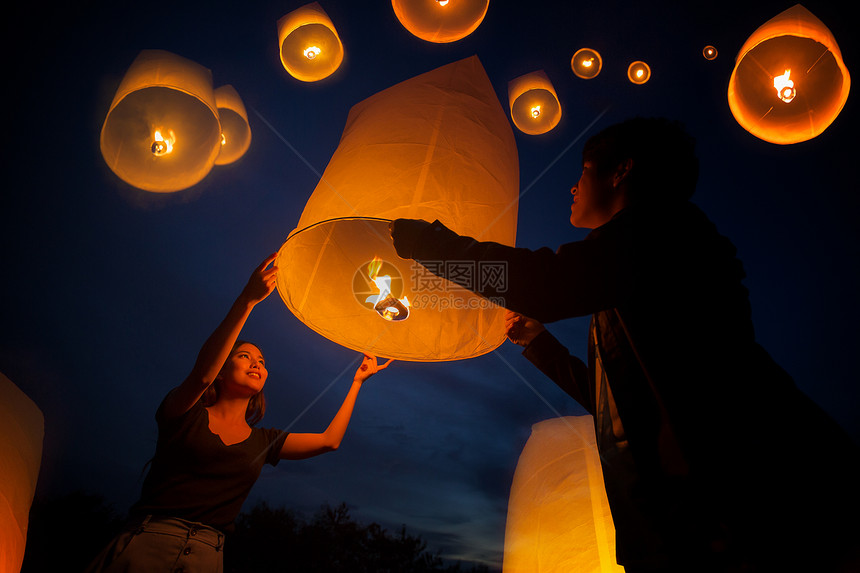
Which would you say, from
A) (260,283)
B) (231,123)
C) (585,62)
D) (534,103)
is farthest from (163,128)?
(585,62)

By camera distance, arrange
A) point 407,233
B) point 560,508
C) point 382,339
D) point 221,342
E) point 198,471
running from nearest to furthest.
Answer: point 407,233, point 382,339, point 221,342, point 198,471, point 560,508

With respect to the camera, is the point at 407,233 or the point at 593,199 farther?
the point at 593,199

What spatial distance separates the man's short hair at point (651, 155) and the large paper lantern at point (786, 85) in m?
1.28

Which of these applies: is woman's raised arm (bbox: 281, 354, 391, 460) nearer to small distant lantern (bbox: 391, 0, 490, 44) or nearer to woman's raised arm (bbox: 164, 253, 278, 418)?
woman's raised arm (bbox: 164, 253, 278, 418)

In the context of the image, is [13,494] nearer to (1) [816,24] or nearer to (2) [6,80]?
→ (2) [6,80]

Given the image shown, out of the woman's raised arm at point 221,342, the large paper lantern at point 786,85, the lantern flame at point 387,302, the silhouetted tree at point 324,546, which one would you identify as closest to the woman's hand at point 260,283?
the woman's raised arm at point 221,342

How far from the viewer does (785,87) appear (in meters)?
2.46

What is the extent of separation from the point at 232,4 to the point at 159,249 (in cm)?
966

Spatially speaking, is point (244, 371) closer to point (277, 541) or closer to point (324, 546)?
point (277, 541)

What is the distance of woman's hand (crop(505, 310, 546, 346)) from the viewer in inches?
76.4

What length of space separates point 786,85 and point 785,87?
0.04 feet

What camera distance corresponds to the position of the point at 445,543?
61.7 ft

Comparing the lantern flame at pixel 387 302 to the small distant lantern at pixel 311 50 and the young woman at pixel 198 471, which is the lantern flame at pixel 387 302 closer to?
the young woman at pixel 198 471

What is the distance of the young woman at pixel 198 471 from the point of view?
6.17 feet
